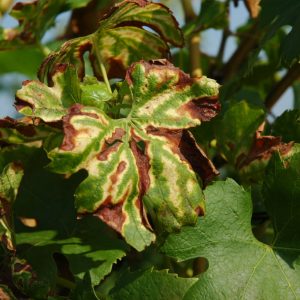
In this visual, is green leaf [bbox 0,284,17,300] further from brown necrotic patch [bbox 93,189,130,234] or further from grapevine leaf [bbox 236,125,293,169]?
grapevine leaf [bbox 236,125,293,169]

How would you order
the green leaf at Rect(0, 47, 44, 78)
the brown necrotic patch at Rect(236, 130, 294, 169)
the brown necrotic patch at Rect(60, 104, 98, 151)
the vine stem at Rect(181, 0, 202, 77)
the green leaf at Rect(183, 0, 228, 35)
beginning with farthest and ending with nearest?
the green leaf at Rect(0, 47, 44, 78), the vine stem at Rect(181, 0, 202, 77), the green leaf at Rect(183, 0, 228, 35), the brown necrotic patch at Rect(236, 130, 294, 169), the brown necrotic patch at Rect(60, 104, 98, 151)

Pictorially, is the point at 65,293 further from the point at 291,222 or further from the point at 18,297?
the point at 291,222

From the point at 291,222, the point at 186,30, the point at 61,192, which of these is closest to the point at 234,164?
the point at 291,222

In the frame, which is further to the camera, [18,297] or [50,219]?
[50,219]

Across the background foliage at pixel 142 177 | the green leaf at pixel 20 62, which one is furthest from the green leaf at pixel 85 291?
the green leaf at pixel 20 62

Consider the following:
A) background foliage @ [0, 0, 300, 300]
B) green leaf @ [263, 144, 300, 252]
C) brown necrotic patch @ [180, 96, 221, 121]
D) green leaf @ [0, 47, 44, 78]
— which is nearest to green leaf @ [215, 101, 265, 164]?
background foliage @ [0, 0, 300, 300]

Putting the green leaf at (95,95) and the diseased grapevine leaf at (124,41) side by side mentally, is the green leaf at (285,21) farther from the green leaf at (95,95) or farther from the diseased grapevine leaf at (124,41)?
the green leaf at (95,95)

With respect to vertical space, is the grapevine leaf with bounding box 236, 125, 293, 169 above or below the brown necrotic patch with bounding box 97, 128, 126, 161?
below
